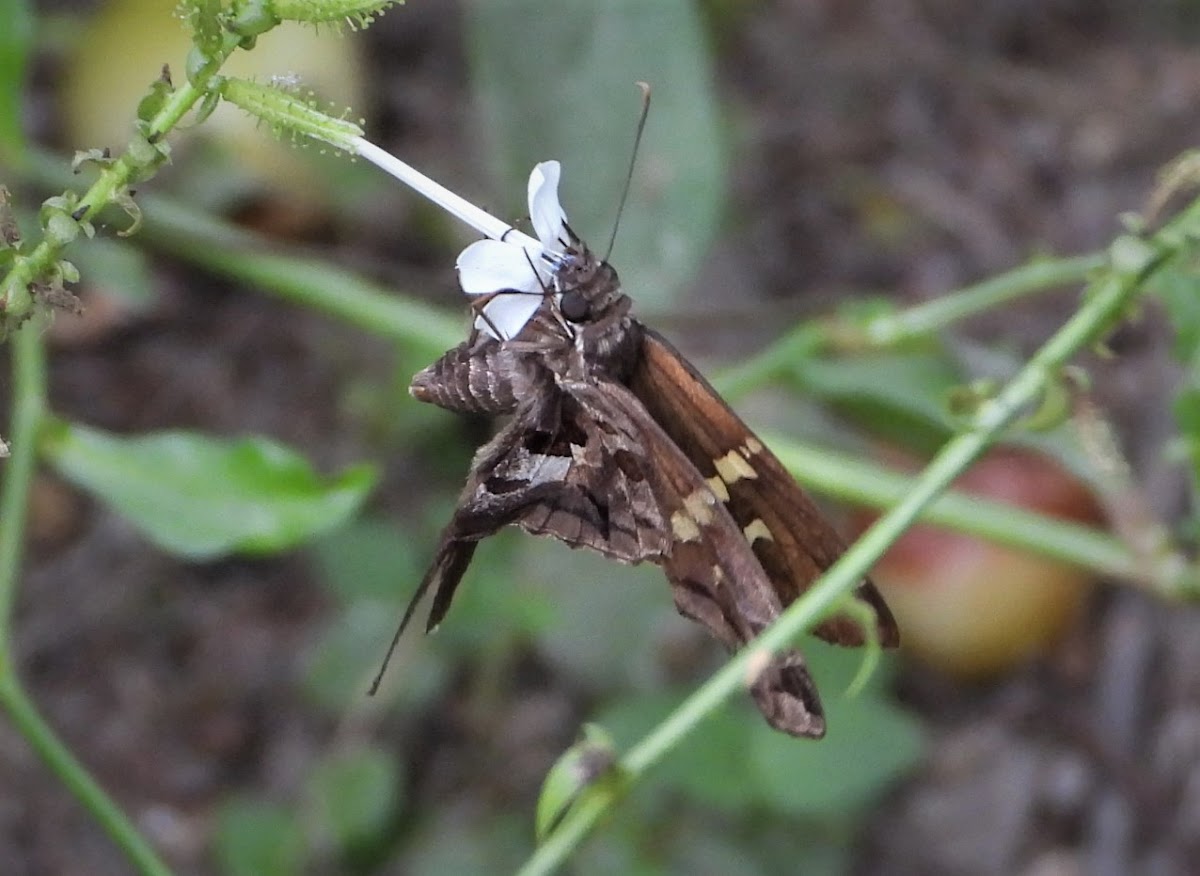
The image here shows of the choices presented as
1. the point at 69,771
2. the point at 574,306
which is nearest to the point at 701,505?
the point at 574,306

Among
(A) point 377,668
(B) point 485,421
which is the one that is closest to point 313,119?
(A) point 377,668

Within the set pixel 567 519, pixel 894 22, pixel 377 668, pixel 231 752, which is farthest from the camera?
pixel 894 22

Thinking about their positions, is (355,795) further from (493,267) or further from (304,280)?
(493,267)

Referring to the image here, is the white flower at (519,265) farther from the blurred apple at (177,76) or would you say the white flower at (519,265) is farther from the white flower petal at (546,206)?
the blurred apple at (177,76)

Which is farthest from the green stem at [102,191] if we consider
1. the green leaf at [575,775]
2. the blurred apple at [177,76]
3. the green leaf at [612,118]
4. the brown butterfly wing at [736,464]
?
the blurred apple at [177,76]

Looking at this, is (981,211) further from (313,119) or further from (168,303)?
(313,119)

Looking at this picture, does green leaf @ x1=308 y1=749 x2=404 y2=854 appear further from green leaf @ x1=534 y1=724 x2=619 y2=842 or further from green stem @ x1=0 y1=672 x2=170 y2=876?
green leaf @ x1=534 y1=724 x2=619 y2=842

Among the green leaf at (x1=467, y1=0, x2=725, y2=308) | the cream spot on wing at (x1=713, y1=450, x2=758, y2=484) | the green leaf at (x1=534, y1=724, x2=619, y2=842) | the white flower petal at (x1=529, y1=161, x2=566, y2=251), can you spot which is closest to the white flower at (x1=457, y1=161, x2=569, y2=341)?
the white flower petal at (x1=529, y1=161, x2=566, y2=251)
